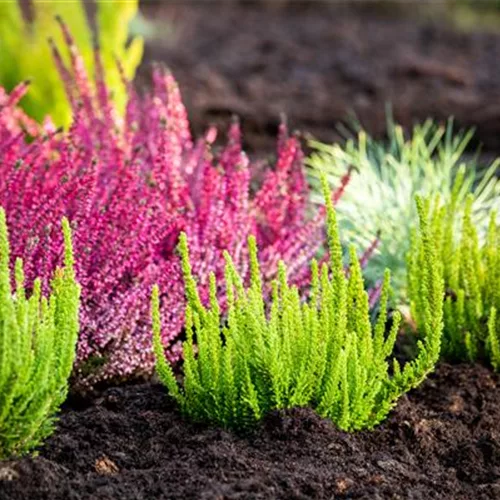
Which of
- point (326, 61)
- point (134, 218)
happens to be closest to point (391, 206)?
point (134, 218)

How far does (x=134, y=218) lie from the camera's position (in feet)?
11.1

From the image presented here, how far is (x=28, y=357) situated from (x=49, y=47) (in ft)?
12.0

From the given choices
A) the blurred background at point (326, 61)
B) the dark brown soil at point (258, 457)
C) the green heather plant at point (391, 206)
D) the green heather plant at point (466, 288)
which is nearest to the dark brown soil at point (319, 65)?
the blurred background at point (326, 61)

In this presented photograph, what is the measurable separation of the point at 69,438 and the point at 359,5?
383 inches

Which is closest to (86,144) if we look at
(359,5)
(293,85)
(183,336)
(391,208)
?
(183,336)

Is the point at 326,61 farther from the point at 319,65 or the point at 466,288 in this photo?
the point at 466,288

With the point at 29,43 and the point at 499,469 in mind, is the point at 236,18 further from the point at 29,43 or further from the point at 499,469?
the point at 499,469

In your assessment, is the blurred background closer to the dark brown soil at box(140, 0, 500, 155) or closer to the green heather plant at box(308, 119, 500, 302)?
the dark brown soil at box(140, 0, 500, 155)

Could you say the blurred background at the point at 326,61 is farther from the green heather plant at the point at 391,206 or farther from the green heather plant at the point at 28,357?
the green heather plant at the point at 28,357

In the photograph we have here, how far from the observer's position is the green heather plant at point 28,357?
2445 millimetres

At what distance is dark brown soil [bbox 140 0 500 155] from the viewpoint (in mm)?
7051

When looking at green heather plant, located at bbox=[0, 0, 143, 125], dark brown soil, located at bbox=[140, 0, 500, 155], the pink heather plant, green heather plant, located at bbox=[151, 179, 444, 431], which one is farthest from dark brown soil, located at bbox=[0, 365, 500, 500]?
dark brown soil, located at bbox=[140, 0, 500, 155]

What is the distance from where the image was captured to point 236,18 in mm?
11102

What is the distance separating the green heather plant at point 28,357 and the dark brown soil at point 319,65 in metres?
3.90
